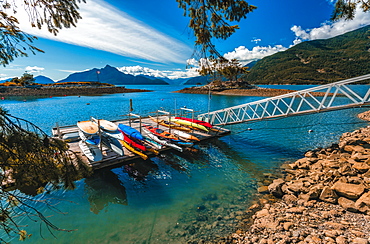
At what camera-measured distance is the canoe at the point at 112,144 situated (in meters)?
15.0

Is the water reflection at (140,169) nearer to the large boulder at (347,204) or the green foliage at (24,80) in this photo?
the large boulder at (347,204)

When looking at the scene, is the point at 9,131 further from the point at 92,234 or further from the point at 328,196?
the point at 328,196

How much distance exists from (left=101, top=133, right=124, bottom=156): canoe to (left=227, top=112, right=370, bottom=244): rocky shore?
11.3m

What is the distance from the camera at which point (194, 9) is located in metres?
7.07

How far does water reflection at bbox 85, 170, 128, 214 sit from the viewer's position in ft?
34.9

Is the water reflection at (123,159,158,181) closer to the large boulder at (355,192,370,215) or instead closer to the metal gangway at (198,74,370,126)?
the metal gangway at (198,74,370,126)

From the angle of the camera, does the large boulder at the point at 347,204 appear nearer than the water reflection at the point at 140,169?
Yes

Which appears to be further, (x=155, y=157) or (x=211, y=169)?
(x=155, y=157)

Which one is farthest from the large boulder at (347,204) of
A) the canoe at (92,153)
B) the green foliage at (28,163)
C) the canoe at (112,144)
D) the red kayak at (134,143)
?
A: the canoe at (92,153)

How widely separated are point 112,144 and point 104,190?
4.82m

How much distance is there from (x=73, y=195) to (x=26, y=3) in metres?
11.5

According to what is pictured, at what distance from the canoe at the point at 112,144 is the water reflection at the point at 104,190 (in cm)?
195

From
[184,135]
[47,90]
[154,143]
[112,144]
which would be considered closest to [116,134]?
[112,144]

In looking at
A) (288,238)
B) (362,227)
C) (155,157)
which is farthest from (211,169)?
(362,227)
